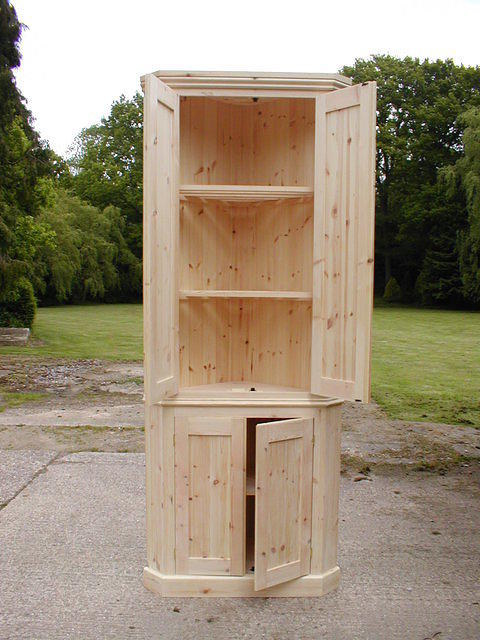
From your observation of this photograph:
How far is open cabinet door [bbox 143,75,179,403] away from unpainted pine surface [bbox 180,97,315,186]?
74cm

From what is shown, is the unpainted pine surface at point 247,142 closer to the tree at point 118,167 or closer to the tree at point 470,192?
the tree at point 470,192

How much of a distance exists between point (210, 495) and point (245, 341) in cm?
111

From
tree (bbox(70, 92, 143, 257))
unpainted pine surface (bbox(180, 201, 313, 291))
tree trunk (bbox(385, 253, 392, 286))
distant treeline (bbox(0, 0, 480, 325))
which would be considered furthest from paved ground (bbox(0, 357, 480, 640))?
tree (bbox(70, 92, 143, 257))

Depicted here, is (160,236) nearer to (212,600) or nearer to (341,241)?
(341,241)

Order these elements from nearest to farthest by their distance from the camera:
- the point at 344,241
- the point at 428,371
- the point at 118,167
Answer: the point at 344,241 < the point at 428,371 < the point at 118,167

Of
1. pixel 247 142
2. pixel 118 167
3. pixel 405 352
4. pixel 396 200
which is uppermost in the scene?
pixel 118 167

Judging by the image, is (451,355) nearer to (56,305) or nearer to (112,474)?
(112,474)

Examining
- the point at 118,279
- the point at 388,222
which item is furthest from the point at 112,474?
the point at 388,222

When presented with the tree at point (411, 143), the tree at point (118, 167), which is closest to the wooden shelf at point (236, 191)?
the tree at point (411, 143)

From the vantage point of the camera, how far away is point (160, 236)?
3.12 m

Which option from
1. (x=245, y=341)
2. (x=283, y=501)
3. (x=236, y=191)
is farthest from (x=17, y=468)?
(x=236, y=191)

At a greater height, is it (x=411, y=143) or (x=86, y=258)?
(x=411, y=143)

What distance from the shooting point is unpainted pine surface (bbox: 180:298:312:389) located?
392cm

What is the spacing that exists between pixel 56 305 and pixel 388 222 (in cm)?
1794
